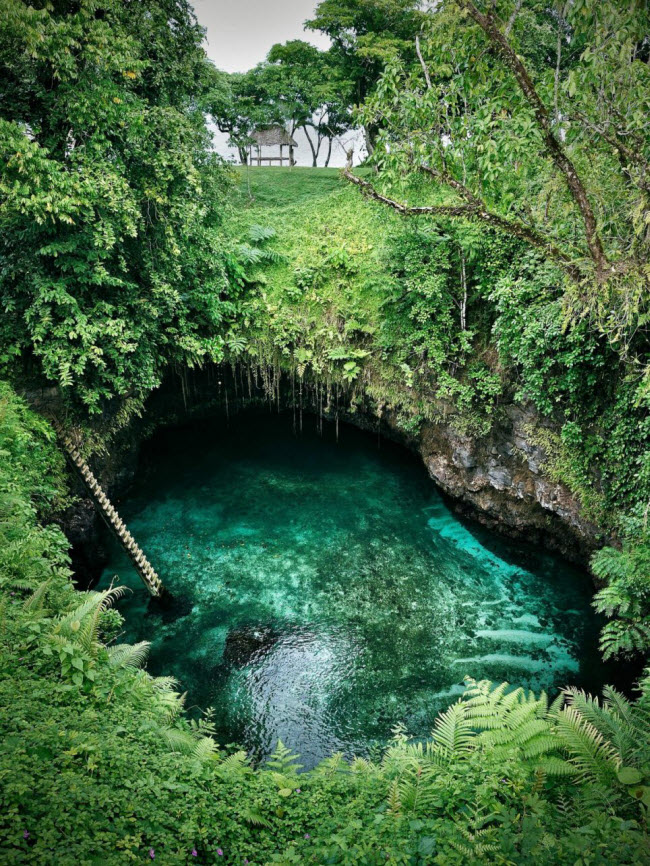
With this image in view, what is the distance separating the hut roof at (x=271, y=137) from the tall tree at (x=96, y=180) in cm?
1461

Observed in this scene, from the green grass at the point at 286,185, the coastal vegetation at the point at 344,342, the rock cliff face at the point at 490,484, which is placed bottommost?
the rock cliff face at the point at 490,484

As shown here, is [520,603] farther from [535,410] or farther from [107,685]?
[107,685]

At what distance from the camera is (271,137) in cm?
2288

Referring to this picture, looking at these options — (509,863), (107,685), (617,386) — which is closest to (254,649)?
(107,685)

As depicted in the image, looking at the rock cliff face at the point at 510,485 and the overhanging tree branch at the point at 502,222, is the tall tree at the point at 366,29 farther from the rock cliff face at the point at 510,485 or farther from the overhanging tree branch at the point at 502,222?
the rock cliff face at the point at 510,485

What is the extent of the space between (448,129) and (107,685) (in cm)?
823

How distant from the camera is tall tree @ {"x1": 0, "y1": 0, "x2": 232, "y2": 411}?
7.04 m

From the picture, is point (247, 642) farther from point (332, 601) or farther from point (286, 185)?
point (286, 185)

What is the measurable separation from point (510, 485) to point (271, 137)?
21.2 metres

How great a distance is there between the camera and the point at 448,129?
679cm

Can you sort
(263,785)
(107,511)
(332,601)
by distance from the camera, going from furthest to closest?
(332,601)
(107,511)
(263,785)

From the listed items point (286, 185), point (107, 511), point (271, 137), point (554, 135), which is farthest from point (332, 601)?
point (271, 137)

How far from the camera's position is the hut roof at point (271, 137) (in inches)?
893

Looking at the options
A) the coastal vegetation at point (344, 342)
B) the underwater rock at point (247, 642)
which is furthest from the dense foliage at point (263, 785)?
the underwater rock at point (247, 642)
